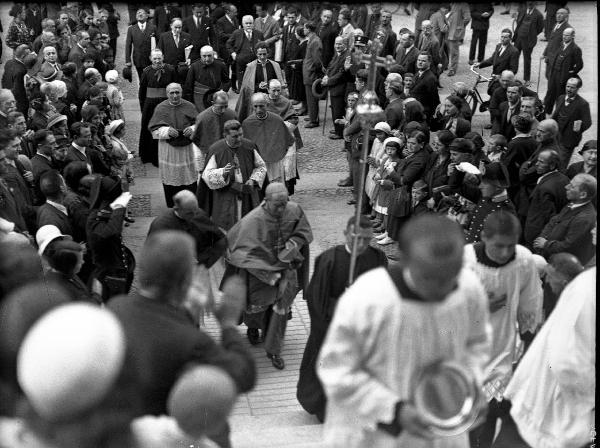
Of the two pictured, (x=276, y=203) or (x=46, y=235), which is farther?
(x=276, y=203)

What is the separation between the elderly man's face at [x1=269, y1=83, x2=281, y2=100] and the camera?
10055mm

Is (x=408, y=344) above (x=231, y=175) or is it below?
above

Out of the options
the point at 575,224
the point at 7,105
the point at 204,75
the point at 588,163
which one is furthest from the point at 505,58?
the point at 7,105

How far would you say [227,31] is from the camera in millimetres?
14891

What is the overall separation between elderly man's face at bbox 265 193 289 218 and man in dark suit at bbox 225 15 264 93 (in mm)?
7601

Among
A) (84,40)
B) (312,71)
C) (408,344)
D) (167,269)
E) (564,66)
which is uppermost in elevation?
(167,269)

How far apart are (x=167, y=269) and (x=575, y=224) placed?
385cm

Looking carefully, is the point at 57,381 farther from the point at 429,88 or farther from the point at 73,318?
the point at 429,88

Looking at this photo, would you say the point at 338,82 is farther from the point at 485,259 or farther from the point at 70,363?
the point at 70,363

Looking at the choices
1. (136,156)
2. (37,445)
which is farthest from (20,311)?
(136,156)

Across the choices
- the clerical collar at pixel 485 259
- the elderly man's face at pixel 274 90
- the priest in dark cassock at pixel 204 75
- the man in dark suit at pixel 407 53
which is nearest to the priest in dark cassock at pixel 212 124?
the elderly man's face at pixel 274 90

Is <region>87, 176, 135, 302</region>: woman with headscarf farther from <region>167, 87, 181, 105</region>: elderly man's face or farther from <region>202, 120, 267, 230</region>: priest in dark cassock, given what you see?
<region>167, 87, 181, 105</region>: elderly man's face

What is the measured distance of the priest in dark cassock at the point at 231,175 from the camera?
7.99 m

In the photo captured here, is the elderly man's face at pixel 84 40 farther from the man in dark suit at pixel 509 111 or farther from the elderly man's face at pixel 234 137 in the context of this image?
the man in dark suit at pixel 509 111
